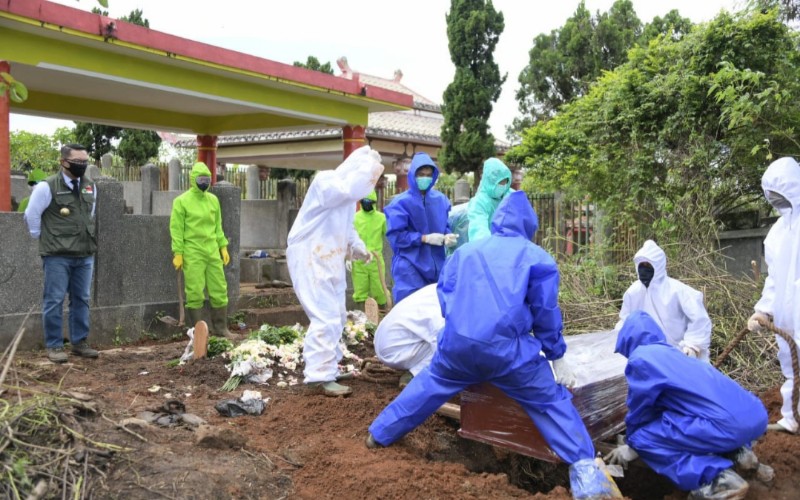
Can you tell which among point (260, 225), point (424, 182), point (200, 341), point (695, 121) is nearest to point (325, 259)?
point (424, 182)

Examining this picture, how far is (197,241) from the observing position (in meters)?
7.60

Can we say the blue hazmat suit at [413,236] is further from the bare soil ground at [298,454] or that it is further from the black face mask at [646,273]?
the black face mask at [646,273]

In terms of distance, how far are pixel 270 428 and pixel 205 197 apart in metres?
3.96

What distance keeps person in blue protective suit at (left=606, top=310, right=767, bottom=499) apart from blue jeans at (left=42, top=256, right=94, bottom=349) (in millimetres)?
4908

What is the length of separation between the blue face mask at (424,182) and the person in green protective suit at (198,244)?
2733 mm

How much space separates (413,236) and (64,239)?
122 inches

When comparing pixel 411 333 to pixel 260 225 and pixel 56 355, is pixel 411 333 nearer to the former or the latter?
pixel 56 355

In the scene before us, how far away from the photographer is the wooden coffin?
4.01m

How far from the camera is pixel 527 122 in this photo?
2164 centimetres

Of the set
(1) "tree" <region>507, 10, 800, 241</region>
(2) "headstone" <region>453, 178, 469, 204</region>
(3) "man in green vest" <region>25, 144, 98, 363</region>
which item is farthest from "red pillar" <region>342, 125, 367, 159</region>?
(3) "man in green vest" <region>25, 144, 98, 363</region>

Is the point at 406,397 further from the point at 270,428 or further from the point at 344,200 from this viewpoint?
the point at 344,200

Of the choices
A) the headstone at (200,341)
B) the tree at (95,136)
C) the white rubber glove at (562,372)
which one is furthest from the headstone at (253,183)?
the white rubber glove at (562,372)

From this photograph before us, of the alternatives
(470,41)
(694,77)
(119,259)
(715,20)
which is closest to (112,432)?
(119,259)

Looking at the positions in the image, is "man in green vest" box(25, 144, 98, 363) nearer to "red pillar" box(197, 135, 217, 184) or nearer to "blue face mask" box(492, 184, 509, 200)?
"blue face mask" box(492, 184, 509, 200)
